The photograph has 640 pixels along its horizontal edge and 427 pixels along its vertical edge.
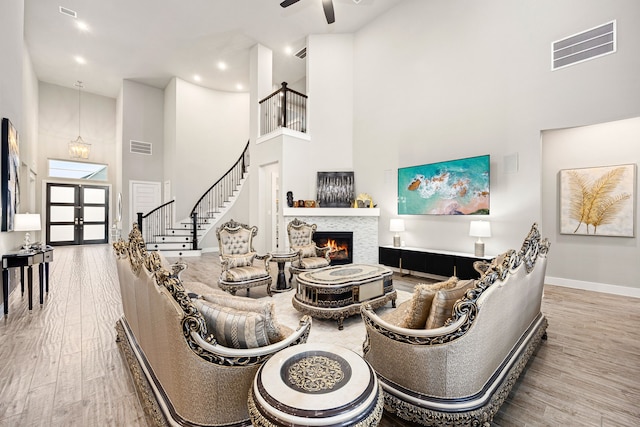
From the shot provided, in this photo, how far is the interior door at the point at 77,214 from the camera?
32.3 ft

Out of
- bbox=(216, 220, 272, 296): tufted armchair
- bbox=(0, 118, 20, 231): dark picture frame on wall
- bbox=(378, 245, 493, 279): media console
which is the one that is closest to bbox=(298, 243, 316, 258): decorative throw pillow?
bbox=(216, 220, 272, 296): tufted armchair

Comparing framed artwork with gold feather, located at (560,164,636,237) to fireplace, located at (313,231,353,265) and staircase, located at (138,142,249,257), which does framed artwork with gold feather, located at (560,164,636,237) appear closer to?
fireplace, located at (313,231,353,265)

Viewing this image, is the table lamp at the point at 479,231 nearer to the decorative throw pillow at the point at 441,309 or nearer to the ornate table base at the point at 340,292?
the ornate table base at the point at 340,292

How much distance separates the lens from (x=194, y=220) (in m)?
8.23

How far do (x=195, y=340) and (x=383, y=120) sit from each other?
6.23 metres

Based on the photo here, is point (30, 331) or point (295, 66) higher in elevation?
point (295, 66)

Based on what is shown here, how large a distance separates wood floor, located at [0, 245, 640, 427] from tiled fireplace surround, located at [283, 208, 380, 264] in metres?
3.25

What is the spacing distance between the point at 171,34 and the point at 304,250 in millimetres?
6511

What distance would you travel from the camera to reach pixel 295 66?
8742mm

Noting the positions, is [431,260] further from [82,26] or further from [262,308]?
[82,26]

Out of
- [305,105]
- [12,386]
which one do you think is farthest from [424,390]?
[305,105]

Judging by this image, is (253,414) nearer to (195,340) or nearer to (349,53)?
(195,340)

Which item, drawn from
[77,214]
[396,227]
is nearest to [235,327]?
[396,227]

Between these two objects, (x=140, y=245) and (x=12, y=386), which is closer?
(x=140, y=245)
